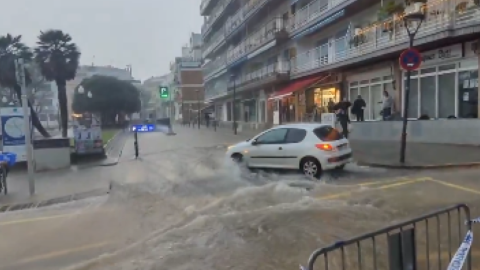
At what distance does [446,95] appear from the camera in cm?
1855

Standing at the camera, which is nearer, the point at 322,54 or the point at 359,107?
the point at 359,107

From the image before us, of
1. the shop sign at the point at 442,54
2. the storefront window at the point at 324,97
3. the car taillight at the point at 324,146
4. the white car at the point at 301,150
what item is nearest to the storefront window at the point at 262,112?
the storefront window at the point at 324,97

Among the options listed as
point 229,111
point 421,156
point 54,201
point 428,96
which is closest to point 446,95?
point 428,96

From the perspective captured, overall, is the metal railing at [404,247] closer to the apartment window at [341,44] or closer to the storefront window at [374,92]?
the storefront window at [374,92]

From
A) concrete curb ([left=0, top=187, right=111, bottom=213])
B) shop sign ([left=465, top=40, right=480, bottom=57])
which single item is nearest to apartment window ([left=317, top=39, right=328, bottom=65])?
shop sign ([left=465, top=40, right=480, bottom=57])

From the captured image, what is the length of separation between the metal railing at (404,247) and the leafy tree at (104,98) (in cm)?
6227

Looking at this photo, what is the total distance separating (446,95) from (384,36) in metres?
4.11

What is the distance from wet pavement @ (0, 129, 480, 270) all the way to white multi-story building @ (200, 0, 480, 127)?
6687mm

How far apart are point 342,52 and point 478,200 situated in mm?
17517

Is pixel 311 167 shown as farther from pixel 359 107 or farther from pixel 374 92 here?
pixel 374 92

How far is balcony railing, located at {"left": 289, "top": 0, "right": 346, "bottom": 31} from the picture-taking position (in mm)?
25562

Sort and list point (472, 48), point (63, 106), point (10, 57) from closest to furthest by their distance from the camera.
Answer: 1. point (472, 48)
2. point (10, 57)
3. point (63, 106)

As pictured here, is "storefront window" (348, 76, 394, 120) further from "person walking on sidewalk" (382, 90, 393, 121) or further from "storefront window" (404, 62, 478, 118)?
"storefront window" (404, 62, 478, 118)

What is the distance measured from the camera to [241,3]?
1821 inches
